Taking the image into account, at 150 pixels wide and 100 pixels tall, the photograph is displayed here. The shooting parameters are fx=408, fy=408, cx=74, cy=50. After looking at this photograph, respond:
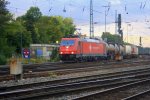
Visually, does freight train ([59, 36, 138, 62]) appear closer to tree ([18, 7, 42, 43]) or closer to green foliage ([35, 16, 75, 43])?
tree ([18, 7, 42, 43])

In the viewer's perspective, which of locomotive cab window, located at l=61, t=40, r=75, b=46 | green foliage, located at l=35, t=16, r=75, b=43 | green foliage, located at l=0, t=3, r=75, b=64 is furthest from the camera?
green foliage, located at l=35, t=16, r=75, b=43

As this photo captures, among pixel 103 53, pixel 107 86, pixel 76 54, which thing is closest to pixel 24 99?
pixel 107 86

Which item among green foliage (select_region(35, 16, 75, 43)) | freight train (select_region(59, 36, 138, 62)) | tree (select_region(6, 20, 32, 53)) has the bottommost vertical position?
freight train (select_region(59, 36, 138, 62))

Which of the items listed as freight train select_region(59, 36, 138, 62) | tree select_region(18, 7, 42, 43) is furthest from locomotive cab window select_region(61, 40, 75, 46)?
tree select_region(18, 7, 42, 43)

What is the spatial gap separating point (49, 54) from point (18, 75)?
42.4m

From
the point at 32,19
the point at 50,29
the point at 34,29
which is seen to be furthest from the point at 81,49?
the point at 50,29

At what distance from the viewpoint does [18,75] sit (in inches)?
835

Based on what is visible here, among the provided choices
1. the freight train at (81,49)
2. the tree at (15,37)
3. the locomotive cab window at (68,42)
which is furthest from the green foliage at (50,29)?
the locomotive cab window at (68,42)

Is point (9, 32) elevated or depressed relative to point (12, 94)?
elevated

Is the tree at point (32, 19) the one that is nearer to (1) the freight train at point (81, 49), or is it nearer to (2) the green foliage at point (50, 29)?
(2) the green foliage at point (50, 29)

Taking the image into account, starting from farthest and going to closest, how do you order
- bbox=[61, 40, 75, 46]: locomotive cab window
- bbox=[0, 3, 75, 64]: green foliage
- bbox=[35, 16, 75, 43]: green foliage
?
bbox=[35, 16, 75, 43]: green foliage
bbox=[0, 3, 75, 64]: green foliage
bbox=[61, 40, 75, 46]: locomotive cab window

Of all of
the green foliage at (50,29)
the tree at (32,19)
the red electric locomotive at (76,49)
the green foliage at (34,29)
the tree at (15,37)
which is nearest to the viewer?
the red electric locomotive at (76,49)

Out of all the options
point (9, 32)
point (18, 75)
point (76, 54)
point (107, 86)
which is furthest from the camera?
point (9, 32)

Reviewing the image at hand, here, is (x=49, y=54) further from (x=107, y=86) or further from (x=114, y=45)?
(x=107, y=86)
